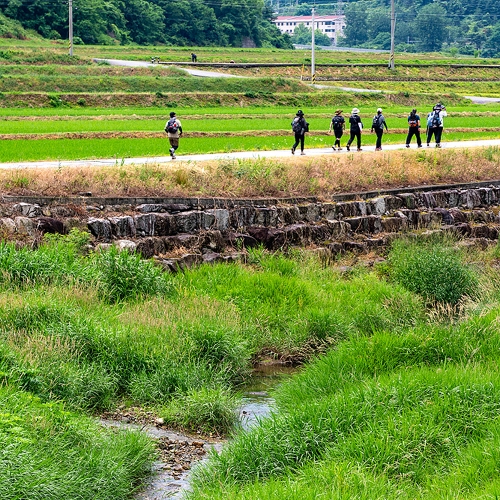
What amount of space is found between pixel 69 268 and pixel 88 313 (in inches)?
70.2

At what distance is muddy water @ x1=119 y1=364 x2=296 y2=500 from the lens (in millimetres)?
10383

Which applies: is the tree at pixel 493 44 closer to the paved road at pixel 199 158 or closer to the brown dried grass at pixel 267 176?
the paved road at pixel 199 158

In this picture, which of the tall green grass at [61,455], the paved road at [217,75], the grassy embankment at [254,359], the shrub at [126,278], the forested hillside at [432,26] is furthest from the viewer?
the forested hillside at [432,26]

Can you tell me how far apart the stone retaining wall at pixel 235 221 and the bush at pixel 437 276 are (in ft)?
9.78

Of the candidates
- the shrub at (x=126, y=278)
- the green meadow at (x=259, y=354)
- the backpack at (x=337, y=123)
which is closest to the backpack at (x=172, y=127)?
the green meadow at (x=259, y=354)

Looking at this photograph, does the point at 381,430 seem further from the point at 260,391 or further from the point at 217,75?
the point at 217,75

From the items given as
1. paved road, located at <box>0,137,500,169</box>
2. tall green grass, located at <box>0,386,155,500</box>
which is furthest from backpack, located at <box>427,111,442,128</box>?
tall green grass, located at <box>0,386,155,500</box>

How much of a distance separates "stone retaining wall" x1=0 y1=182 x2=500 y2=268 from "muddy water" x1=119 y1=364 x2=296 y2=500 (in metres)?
4.65

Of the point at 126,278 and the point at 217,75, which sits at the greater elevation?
the point at 217,75

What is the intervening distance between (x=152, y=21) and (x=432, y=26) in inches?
2533

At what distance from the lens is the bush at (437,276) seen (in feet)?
60.2

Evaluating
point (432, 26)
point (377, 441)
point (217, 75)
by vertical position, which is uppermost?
point (432, 26)

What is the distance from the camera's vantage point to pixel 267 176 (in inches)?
912

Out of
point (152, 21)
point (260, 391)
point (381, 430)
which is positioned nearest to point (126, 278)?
point (260, 391)
